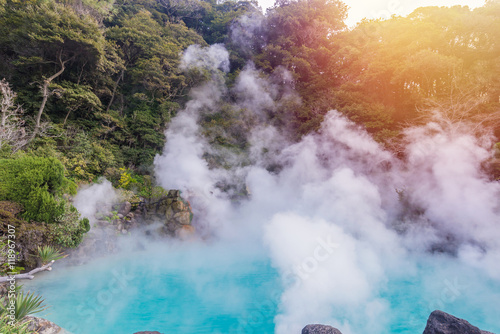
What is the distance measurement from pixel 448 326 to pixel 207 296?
4784mm

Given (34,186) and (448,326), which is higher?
(34,186)

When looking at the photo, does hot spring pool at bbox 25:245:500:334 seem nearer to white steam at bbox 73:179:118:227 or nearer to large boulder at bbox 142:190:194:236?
large boulder at bbox 142:190:194:236

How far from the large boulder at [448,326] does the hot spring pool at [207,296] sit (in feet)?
2.80

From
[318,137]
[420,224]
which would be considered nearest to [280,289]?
[420,224]

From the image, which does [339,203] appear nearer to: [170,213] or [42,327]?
[170,213]

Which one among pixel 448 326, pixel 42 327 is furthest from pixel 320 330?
pixel 42 327

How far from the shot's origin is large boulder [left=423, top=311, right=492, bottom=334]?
13.5 ft

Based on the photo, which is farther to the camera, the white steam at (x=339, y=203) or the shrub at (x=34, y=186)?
the shrub at (x=34, y=186)

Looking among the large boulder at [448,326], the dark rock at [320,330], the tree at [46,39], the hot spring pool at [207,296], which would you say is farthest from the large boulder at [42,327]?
the tree at [46,39]

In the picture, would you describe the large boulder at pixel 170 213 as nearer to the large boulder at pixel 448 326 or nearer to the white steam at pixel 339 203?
the white steam at pixel 339 203

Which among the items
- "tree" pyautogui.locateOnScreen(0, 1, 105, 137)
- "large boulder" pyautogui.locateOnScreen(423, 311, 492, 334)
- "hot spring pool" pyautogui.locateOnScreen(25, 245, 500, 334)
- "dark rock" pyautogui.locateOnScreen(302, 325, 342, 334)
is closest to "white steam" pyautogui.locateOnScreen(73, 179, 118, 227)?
"hot spring pool" pyautogui.locateOnScreen(25, 245, 500, 334)

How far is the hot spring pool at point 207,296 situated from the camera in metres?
4.97

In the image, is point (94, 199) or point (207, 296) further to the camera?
point (94, 199)

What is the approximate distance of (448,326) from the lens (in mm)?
4199
